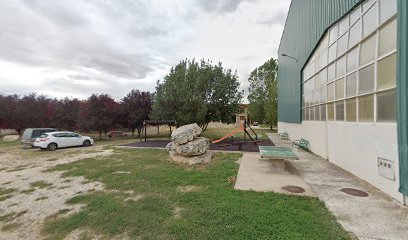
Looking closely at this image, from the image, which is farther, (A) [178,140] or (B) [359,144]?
(A) [178,140]

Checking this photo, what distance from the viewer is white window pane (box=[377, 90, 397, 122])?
16.3ft

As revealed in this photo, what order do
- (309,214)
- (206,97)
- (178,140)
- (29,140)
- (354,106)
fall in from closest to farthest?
1. (309,214)
2. (354,106)
3. (178,140)
4. (29,140)
5. (206,97)

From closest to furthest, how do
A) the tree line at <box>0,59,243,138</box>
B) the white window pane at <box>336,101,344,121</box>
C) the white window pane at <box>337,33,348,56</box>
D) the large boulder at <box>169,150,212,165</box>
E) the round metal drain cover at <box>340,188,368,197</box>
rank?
the round metal drain cover at <box>340,188,368,197</box>, the white window pane at <box>337,33,348,56</box>, the white window pane at <box>336,101,344,121</box>, the large boulder at <box>169,150,212,165</box>, the tree line at <box>0,59,243,138</box>

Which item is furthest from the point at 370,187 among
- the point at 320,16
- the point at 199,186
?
the point at 320,16

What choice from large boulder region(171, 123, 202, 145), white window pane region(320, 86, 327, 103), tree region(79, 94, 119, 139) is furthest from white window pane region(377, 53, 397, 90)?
tree region(79, 94, 119, 139)

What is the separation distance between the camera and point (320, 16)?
427 inches

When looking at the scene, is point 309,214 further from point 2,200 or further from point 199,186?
point 2,200

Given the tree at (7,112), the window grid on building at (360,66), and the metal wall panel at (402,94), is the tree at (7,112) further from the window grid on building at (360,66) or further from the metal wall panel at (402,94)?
the metal wall panel at (402,94)

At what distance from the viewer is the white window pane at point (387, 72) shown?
4.92 meters

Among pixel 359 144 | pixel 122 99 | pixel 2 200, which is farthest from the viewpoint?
pixel 122 99

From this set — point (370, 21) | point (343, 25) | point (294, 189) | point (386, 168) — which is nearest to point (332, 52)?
point (343, 25)

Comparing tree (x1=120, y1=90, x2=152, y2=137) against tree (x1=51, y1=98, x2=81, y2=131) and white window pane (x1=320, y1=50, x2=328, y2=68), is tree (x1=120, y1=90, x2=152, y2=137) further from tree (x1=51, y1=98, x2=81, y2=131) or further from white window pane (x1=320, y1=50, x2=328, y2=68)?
white window pane (x1=320, y1=50, x2=328, y2=68)

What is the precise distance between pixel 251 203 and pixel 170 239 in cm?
207

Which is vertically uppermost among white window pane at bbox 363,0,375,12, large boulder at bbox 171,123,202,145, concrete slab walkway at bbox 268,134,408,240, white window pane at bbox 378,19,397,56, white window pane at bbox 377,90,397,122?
white window pane at bbox 363,0,375,12
